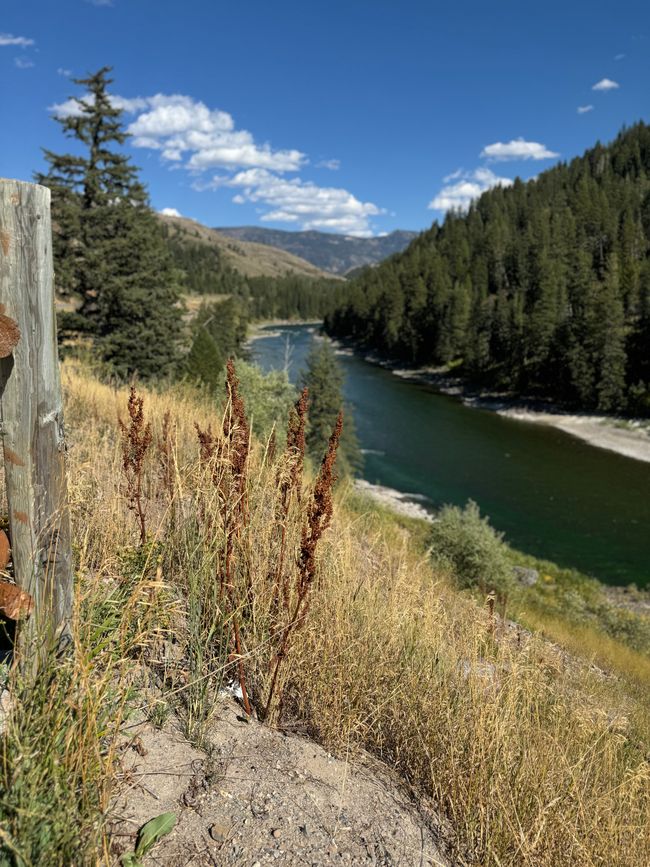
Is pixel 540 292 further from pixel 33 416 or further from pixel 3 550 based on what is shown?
pixel 3 550

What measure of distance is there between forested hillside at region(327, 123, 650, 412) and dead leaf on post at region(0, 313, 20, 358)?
161ft

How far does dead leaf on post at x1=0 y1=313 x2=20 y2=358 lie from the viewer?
1.91 metres

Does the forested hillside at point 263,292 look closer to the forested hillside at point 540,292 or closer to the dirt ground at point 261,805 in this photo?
the forested hillside at point 540,292

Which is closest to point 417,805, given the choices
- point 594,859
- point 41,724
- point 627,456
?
point 594,859

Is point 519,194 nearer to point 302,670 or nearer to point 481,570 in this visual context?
point 481,570

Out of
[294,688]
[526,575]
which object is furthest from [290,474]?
[526,575]

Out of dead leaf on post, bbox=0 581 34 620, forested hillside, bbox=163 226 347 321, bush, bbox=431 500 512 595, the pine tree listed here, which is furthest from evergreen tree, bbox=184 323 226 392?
forested hillside, bbox=163 226 347 321

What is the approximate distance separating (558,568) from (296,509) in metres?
19.8

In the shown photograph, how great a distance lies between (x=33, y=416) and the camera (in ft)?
6.88

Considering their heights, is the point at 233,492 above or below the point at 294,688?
above

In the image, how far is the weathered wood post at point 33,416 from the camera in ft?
6.55

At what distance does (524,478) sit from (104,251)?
24.7m

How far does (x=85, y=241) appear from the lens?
21297mm

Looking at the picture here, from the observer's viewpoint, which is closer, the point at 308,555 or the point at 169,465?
the point at 308,555
